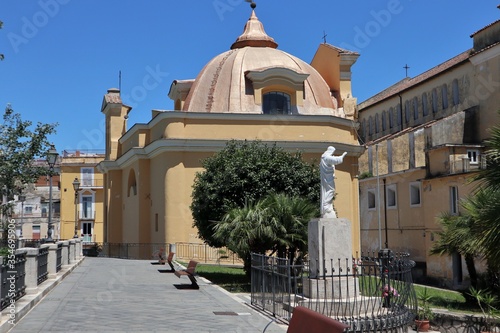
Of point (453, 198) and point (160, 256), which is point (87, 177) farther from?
point (453, 198)

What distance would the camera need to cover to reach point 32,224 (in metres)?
63.2

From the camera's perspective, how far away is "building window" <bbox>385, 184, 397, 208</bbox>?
130ft

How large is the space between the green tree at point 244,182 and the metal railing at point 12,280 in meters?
7.88

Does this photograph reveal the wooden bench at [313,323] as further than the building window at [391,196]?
No

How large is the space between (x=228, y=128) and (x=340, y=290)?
19.3 m

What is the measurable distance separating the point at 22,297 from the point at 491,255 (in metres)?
9.39

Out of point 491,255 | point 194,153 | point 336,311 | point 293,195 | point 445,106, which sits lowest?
point 336,311

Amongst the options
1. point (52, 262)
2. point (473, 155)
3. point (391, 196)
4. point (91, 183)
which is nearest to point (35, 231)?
point (91, 183)

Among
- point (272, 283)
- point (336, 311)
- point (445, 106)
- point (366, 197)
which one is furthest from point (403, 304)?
point (445, 106)

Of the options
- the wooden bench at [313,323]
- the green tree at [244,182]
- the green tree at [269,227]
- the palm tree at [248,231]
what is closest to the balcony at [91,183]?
the green tree at [244,182]

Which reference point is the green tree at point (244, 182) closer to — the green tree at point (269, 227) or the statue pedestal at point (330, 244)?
the green tree at point (269, 227)

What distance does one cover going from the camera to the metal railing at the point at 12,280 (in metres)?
10.3

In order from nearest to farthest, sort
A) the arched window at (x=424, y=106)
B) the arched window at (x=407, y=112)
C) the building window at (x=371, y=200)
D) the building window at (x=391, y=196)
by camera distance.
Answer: the building window at (x=391, y=196), the building window at (x=371, y=200), the arched window at (x=424, y=106), the arched window at (x=407, y=112)

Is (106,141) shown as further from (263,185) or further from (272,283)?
(272,283)
